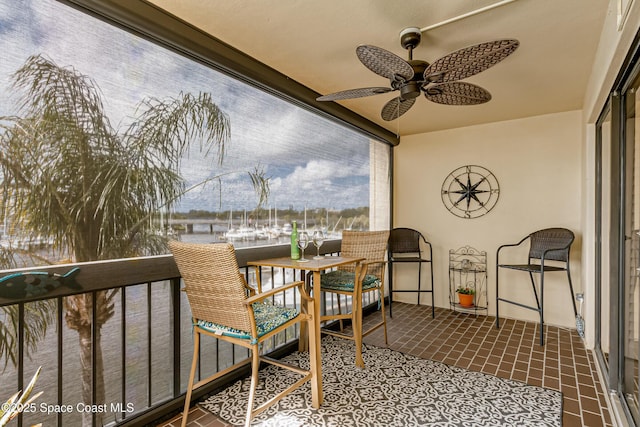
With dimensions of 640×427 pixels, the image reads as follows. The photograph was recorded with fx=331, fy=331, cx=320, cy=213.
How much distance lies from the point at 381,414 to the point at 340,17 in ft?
8.16

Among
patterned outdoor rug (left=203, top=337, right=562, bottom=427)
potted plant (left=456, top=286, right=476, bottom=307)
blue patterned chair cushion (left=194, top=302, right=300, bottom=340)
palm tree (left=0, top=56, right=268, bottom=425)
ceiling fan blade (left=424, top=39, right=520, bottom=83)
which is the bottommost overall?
patterned outdoor rug (left=203, top=337, right=562, bottom=427)

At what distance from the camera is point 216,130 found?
2.44 meters

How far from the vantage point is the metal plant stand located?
166 inches

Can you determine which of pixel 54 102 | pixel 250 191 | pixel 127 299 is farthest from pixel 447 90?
pixel 127 299

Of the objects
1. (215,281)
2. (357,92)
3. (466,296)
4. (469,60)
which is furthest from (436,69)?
(466,296)

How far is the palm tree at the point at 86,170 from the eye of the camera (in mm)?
1551

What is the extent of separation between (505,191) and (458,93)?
2.35 metres

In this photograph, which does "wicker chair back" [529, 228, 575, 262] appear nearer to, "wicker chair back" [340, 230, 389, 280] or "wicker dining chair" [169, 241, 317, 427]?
"wicker chair back" [340, 230, 389, 280]

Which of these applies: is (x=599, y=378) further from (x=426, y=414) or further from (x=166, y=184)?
(x=166, y=184)

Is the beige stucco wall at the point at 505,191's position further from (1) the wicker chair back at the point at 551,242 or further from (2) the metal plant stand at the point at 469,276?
(1) the wicker chair back at the point at 551,242

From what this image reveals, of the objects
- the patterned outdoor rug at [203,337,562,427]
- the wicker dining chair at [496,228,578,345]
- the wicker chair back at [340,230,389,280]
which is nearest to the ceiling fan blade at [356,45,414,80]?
the wicker chair back at [340,230,389,280]

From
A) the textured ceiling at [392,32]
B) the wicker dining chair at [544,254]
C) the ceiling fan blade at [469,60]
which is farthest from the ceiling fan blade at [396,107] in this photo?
the wicker dining chair at [544,254]

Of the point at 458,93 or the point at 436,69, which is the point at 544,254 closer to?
Result: the point at 458,93

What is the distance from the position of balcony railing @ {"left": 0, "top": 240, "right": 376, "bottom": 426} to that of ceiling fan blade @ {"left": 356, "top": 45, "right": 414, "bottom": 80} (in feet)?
5.54
